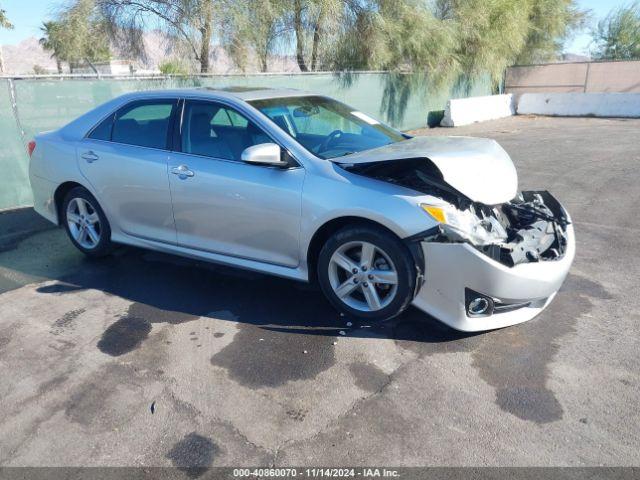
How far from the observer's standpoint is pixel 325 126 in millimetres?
4574

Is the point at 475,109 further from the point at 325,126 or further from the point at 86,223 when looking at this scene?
the point at 86,223

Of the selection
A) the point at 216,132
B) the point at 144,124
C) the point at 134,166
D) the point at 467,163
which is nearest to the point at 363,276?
the point at 467,163

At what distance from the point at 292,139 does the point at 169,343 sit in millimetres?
1759

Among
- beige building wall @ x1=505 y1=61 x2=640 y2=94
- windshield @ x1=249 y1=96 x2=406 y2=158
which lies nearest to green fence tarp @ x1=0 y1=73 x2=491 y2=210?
windshield @ x1=249 y1=96 x2=406 y2=158

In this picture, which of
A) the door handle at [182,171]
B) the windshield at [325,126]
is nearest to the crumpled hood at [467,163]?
the windshield at [325,126]

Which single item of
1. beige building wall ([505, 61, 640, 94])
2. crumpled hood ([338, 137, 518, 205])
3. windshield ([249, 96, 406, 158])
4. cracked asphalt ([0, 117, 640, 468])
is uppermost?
beige building wall ([505, 61, 640, 94])

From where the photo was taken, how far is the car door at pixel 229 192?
3.88 m

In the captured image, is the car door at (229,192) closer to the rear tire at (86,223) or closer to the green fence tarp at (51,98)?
the rear tire at (86,223)

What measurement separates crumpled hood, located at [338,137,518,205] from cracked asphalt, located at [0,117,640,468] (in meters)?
1.01

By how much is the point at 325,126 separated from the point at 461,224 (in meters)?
1.74

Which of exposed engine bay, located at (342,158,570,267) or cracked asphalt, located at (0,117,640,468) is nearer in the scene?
cracked asphalt, located at (0,117,640,468)

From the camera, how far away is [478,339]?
3.61m

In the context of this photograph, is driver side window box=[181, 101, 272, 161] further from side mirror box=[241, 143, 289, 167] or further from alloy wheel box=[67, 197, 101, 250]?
alloy wheel box=[67, 197, 101, 250]

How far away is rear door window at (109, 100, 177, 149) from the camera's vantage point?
4.55 meters
